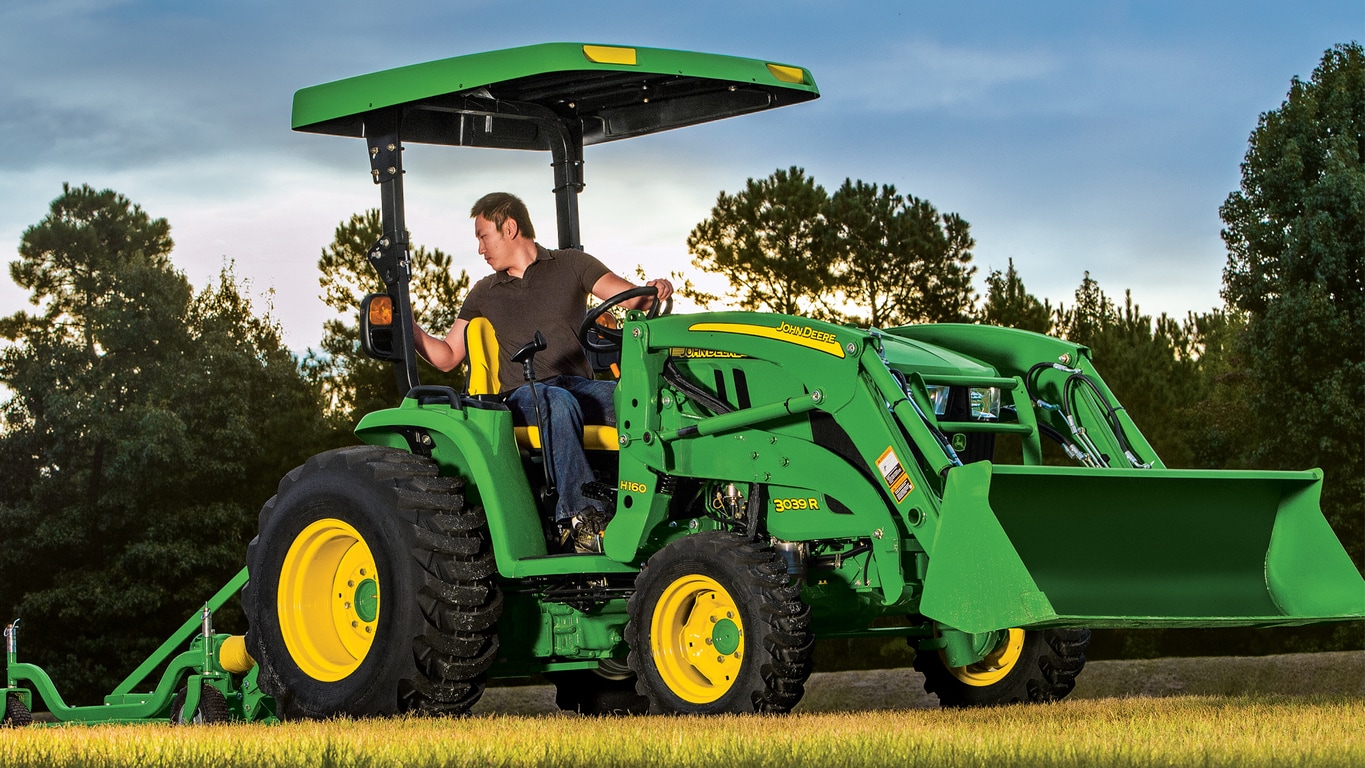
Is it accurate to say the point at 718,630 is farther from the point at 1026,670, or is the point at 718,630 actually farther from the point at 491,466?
the point at 1026,670

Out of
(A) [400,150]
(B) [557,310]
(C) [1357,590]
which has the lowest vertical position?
(C) [1357,590]

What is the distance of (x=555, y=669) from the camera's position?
800 cm

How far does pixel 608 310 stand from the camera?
25.6ft

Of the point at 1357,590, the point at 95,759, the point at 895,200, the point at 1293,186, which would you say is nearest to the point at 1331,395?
the point at 1293,186

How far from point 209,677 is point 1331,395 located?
2823cm

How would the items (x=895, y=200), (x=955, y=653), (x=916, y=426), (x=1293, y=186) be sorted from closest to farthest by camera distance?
1. (x=916, y=426)
2. (x=955, y=653)
3. (x=1293, y=186)
4. (x=895, y=200)

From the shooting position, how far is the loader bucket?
6234 mm

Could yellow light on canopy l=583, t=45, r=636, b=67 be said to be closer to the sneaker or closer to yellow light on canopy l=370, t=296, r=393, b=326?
yellow light on canopy l=370, t=296, r=393, b=326

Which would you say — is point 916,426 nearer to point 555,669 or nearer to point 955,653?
point 955,653

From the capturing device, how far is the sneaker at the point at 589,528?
7523mm

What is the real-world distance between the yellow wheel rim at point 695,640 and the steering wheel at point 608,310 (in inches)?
50.1

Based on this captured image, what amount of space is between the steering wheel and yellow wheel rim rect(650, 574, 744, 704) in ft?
4.17

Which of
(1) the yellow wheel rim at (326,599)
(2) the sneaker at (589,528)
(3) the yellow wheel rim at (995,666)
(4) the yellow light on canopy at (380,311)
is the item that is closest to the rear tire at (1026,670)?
(3) the yellow wheel rim at (995,666)

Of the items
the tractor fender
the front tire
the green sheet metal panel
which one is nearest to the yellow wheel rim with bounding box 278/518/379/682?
the tractor fender
